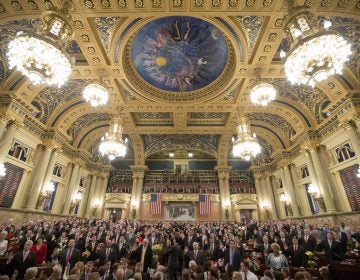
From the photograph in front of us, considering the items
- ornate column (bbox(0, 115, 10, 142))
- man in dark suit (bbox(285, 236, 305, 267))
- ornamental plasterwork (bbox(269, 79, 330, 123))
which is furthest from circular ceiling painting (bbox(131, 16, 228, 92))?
man in dark suit (bbox(285, 236, 305, 267))

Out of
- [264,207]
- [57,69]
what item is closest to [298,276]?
[57,69]

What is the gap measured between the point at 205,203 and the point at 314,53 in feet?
55.6

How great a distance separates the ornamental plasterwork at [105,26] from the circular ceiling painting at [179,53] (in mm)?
1404

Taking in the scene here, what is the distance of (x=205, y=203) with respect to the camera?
1988cm

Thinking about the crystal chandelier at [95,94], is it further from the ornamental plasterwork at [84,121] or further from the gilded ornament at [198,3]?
the ornamental plasterwork at [84,121]

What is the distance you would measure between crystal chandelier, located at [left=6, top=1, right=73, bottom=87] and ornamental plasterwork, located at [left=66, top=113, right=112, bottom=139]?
36.3 feet

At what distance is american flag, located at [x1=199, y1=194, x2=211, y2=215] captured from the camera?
19.6 meters

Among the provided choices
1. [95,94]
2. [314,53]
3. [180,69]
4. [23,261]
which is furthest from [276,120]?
[23,261]

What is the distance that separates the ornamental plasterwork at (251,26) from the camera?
28.8 feet

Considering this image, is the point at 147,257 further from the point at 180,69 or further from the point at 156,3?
the point at 180,69

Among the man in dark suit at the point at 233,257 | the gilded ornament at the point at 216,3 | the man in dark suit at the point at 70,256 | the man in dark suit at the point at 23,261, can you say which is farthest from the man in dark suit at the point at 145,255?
the gilded ornament at the point at 216,3

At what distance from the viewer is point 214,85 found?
13.0m

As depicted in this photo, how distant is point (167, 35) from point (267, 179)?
1640 cm

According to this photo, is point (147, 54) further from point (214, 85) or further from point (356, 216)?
point (356, 216)
